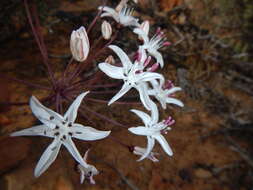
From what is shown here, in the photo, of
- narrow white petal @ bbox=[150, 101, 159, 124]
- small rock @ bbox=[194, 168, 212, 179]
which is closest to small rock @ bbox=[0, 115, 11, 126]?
narrow white petal @ bbox=[150, 101, 159, 124]

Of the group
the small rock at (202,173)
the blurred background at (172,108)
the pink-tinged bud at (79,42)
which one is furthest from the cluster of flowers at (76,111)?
the small rock at (202,173)

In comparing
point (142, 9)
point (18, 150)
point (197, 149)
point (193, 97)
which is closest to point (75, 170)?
point (18, 150)

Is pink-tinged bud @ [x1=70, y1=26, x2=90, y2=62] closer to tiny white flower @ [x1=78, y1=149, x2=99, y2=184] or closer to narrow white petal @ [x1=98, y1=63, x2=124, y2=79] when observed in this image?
narrow white petal @ [x1=98, y1=63, x2=124, y2=79]

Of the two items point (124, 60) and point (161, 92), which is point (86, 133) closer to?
point (124, 60)

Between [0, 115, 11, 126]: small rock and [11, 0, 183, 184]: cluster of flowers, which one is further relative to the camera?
[0, 115, 11, 126]: small rock

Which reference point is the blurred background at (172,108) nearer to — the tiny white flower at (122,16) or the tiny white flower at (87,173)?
the tiny white flower at (87,173)
